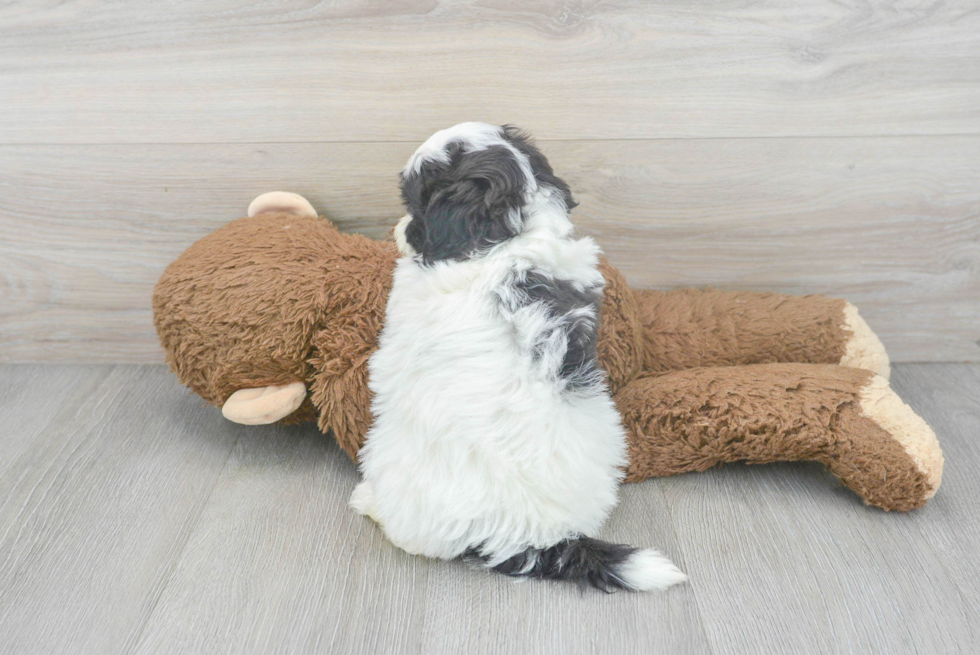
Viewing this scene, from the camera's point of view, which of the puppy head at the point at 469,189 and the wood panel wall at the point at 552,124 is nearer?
the puppy head at the point at 469,189

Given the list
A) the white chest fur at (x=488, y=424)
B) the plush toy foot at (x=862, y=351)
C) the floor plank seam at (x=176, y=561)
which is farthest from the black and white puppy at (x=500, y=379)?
the plush toy foot at (x=862, y=351)

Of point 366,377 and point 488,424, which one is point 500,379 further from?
point 366,377

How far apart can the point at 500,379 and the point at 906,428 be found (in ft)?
1.88

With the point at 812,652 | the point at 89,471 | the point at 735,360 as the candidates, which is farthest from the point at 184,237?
the point at 812,652

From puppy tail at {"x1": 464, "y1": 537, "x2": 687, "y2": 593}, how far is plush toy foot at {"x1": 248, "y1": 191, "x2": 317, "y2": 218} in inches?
25.9

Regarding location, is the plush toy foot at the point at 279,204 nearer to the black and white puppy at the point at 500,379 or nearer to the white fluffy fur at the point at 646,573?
the black and white puppy at the point at 500,379

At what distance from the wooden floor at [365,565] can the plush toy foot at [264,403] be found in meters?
0.11

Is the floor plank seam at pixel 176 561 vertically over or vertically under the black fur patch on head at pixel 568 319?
under

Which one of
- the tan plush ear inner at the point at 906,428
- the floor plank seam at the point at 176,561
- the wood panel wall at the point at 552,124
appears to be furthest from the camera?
the wood panel wall at the point at 552,124

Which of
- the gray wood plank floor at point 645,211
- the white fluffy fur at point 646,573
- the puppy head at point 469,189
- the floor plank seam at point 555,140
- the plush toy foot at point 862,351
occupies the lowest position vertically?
the white fluffy fur at point 646,573

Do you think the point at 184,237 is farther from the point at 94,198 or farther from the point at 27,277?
the point at 27,277

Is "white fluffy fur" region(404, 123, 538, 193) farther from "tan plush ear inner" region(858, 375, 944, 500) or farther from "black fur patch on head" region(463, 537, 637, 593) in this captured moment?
"tan plush ear inner" region(858, 375, 944, 500)

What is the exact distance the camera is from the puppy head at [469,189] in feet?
2.71

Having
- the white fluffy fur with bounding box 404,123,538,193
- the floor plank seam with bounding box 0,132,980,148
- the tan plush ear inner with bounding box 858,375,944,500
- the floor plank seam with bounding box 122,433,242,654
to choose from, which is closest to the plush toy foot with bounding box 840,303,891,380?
the tan plush ear inner with bounding box 858,375,944,500
